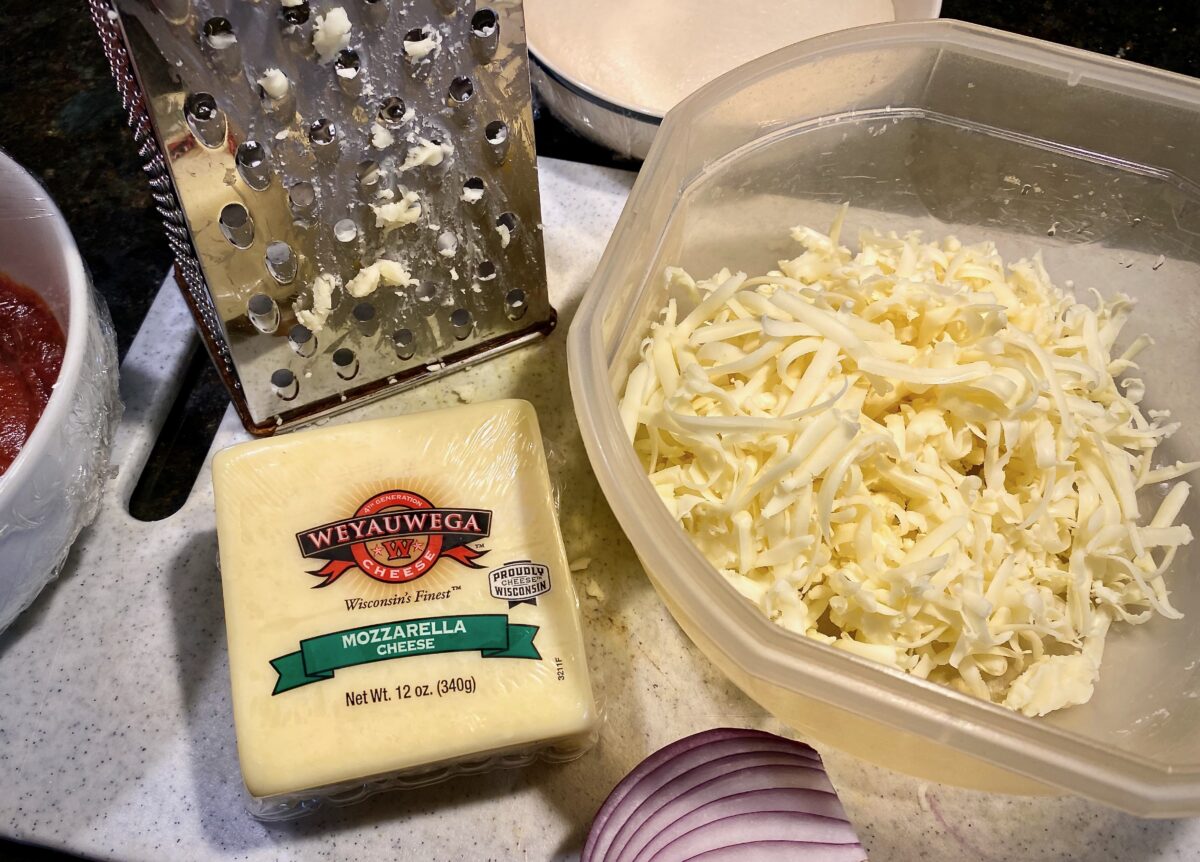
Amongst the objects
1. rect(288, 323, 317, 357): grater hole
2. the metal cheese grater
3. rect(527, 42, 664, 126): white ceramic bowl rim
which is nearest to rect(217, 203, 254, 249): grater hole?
the metal cheese grater

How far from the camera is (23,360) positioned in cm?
82

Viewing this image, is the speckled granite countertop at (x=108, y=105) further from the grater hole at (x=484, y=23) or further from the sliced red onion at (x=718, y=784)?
the sliced red onion at (x=718, y=784)

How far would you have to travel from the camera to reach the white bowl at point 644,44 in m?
1.04

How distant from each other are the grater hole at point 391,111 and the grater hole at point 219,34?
117 mm

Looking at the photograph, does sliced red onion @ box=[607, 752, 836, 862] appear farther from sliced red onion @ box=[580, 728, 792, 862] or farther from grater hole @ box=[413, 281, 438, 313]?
grater hole @ box=[413, 281, 438, 313]

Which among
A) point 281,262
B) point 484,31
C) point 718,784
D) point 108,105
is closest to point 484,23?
point 484,31

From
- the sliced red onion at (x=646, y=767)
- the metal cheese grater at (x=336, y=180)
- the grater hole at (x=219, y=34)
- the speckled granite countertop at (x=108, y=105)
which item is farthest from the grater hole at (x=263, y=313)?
the sliced red onion at (x=646, y=767)

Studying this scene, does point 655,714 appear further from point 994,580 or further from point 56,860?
point 56,860

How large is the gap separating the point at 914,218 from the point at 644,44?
386 millimetres

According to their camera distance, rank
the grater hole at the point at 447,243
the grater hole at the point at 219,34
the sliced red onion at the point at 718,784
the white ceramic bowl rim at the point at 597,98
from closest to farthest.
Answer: the grater hole at the point at 219,34, the sliced red onion at the point at 718,784, the grater hole at the point at 447,243, the white ceramic bowl rim at the point at 597,98

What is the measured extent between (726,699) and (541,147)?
2.23 feet

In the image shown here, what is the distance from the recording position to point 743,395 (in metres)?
0.77

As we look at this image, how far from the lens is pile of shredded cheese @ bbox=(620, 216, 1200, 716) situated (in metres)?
0.72

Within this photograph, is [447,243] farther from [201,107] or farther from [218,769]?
[218,769]
